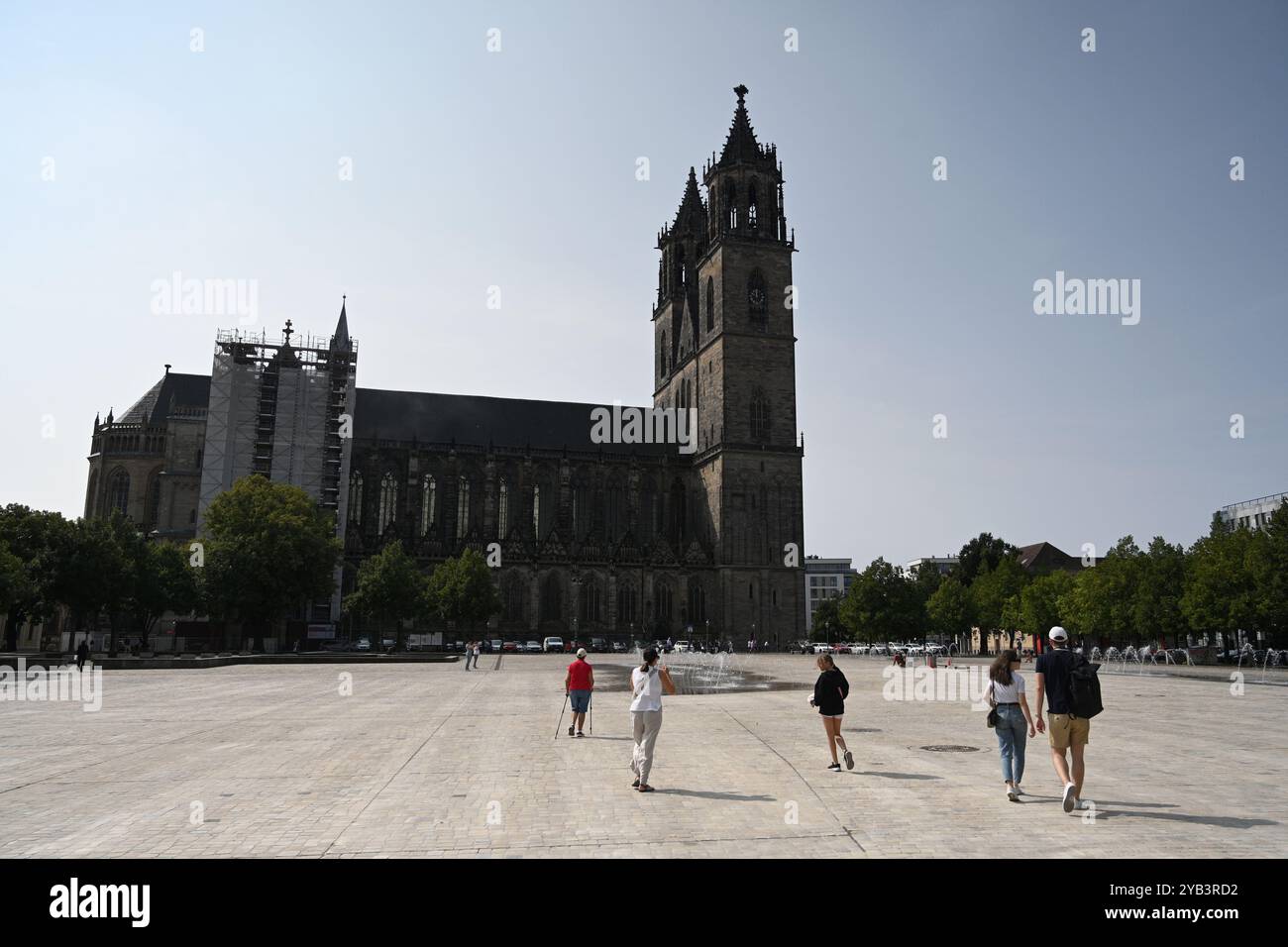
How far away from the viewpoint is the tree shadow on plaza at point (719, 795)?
9.07 metres

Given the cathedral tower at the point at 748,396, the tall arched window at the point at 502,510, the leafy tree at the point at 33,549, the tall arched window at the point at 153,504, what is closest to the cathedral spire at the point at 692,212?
the cathedral tower at the point at 748,396

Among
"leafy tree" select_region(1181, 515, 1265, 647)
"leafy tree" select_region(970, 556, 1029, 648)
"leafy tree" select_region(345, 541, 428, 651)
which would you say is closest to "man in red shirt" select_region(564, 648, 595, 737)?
"leafy tree" select_region(1181, 515, 1265, 647)

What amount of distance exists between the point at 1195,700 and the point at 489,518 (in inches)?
2676

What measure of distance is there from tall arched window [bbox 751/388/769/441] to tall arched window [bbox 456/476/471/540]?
1090 inches

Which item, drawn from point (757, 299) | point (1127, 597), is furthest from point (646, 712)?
point (757, 299)

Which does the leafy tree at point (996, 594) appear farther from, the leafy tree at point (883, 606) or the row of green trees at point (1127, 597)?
the leafy tree at point (883, 606)

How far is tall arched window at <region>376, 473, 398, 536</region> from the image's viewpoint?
8362cm

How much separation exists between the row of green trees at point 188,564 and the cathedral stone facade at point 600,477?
18.7m

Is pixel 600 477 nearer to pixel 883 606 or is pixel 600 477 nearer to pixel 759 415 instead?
pixel 759 415

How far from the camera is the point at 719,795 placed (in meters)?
9.32

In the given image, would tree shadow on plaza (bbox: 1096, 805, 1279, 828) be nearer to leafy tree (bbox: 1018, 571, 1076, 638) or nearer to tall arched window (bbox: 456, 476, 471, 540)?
leafy tree (bbox: 1018, 571, 1076, 638)

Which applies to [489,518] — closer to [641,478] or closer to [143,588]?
[641,478]

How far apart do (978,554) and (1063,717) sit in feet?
322
